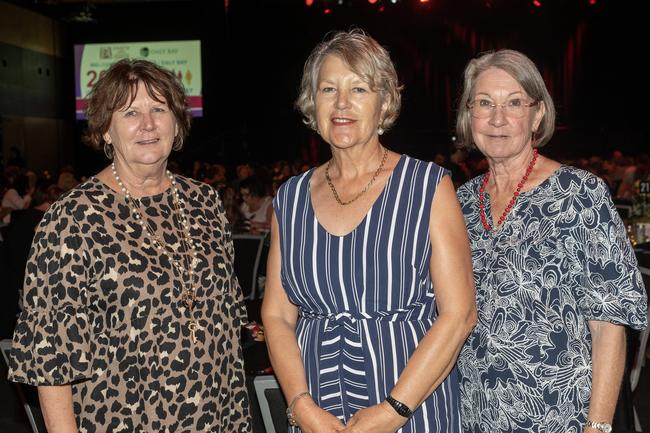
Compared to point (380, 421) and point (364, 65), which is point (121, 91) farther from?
point (380, 421)

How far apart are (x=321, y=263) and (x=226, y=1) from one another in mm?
17481

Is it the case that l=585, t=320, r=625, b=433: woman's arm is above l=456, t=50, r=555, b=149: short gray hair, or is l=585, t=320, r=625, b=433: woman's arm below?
below

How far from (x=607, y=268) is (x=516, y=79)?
588 millimetres

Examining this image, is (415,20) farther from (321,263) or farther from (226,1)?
(321,263)

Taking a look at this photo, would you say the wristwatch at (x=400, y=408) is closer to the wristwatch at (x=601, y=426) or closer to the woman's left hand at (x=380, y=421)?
the woman's left hand at (x=380, y=421)

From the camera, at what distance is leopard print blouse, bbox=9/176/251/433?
1.99m

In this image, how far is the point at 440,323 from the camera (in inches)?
77.4

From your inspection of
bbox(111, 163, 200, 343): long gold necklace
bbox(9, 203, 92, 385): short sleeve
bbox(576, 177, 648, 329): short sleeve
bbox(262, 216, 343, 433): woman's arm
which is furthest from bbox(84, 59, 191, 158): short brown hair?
bbox(576, 177, 648, 329): short sleeve

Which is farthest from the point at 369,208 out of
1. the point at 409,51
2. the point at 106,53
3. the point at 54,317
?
the point at 409,51

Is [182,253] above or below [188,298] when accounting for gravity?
above

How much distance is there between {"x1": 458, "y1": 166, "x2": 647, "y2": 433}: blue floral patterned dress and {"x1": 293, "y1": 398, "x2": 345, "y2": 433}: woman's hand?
451 mm

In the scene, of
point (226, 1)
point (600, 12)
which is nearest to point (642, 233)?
point (226, 1)

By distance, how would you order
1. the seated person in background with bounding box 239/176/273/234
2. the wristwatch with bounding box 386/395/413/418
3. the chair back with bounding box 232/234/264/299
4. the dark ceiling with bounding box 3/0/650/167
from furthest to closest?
the dark ceiling with bounding box 3/0/650/167 < the seated person in background with bounding box 239/176/273/234 < the chair back with bounding box 232/234/264/299 < the wristwatch with bounding box 386/395/413/418

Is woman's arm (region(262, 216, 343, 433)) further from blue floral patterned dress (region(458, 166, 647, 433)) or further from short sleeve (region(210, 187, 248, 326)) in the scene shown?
blue floral patterned dress (region(458, 166, 647, 433))
